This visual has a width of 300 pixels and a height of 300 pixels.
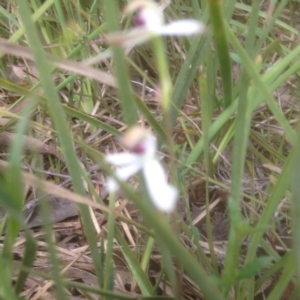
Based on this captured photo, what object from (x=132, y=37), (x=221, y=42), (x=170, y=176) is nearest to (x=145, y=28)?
(x=132, y=37)

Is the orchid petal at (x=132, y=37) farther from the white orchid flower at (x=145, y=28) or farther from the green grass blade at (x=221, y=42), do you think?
the green grass blade at (x=221, y=42)

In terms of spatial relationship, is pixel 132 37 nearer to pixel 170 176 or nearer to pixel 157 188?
pixel 157 188

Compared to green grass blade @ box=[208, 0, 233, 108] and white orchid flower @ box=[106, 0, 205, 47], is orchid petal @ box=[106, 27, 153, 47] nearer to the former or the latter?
white orchid flower @ box=[106, 0, 205, 47]

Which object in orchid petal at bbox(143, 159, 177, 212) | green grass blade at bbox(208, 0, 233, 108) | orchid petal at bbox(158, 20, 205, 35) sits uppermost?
green grass blade at bbox(208, 0, 233, 108)

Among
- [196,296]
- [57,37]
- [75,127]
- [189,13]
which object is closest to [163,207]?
[196,296]

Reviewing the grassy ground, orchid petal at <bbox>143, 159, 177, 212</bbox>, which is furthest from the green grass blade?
orchid petal at <bbox>143, 159, 177, 212</bbox>

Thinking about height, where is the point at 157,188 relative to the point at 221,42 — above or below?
below

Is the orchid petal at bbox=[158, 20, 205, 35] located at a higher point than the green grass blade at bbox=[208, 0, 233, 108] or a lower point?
lower
